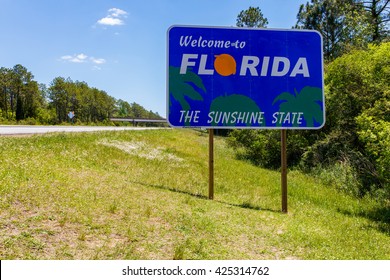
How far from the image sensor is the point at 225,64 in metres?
9.06

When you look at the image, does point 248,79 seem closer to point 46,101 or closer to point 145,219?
point 145,219

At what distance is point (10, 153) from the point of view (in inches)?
362

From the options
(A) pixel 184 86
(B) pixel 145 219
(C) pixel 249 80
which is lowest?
(B) pixel 145 219

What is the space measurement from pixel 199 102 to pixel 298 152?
51.8ft

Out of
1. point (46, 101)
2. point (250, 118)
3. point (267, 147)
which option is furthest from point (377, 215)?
point (46, 101)

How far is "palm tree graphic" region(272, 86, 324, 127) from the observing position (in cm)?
920

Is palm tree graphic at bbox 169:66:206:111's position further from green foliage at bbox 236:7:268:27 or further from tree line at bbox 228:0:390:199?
green foliage at bbox 236:7:268:27

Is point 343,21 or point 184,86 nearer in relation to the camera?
point 184,86

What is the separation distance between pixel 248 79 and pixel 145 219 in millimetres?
5079

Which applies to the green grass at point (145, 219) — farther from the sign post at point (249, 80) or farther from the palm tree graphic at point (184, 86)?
the palm tree graphic at point (184, 86)

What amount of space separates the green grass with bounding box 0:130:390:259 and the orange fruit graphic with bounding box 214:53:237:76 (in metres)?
3.64

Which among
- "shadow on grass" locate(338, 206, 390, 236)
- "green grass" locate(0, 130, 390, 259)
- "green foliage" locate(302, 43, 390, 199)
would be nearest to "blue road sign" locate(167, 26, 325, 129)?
"green grass" locate(0, 130, 390, 259)

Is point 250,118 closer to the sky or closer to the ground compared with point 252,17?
closer to the ground

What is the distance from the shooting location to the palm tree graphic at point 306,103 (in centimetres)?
920
